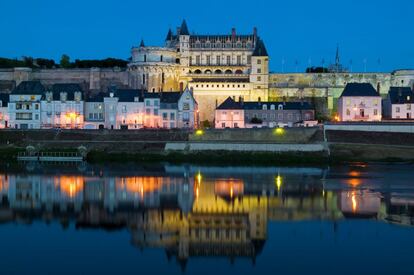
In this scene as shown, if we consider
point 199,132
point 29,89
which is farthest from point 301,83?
point 29,89

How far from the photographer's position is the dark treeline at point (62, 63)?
91188 mm

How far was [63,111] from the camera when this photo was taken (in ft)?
212

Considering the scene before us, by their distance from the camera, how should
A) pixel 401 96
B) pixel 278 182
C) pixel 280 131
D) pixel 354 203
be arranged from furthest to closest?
pixel 401 96 → pixel 280 131 → pixel 278 182 → pixel 354 203

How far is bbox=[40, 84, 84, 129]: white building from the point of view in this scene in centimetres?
6438

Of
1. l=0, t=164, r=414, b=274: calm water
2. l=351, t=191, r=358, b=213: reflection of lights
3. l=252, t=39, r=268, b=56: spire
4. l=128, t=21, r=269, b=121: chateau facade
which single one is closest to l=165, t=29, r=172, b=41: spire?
l=128, t=21, r=269, b=121: chateau facade

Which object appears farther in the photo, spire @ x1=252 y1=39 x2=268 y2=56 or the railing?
spire @ x1=252 y1=39 x2=268 y2=56

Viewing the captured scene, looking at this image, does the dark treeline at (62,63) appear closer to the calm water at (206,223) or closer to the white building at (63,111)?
the white building at (63,111)

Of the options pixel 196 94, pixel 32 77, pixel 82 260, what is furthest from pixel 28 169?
pixel 32 77

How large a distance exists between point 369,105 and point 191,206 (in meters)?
37.4

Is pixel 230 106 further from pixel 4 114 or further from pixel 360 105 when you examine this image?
pixel 4 114

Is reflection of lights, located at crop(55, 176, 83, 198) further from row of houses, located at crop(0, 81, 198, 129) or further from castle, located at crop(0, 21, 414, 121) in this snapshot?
castle, located at crop(0, 21, 414, 121)

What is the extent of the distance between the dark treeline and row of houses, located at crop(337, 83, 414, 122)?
3690 centimetres

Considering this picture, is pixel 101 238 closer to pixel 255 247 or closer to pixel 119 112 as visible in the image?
pixel 255 247

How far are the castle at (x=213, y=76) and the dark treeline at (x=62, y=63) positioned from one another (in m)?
10.4
